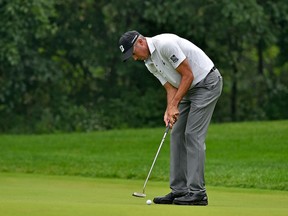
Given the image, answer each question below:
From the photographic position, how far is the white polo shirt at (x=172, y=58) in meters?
8.68

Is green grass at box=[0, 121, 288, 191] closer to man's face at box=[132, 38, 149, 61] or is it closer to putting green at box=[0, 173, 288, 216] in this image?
putting green at box=[0, 173, 288, 216]

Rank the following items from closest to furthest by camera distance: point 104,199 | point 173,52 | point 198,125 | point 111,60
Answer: point 173,52, point 198,125, point 104,199, point 111,60

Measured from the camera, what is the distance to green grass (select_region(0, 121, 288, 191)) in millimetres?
13727

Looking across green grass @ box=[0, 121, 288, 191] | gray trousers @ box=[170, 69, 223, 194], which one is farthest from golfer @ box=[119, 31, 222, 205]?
green grass @ box=[0, 121, 288, 191]

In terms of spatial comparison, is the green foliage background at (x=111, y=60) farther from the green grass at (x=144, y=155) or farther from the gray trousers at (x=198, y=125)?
the gray trousers at (x=198, y=125)

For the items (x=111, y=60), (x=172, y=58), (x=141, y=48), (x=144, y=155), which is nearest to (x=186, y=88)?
(x=172, y=58)

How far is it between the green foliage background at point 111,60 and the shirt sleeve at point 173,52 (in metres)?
15.0

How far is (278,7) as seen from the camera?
26438mm

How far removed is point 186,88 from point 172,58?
29cm

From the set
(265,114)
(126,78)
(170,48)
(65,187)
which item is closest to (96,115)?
(126,78)

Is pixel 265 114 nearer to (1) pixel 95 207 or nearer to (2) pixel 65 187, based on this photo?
(2) pixel 65 187

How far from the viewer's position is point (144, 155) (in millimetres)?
17781

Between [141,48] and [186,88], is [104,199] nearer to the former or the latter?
[186,88]

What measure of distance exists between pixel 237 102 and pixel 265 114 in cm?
187
